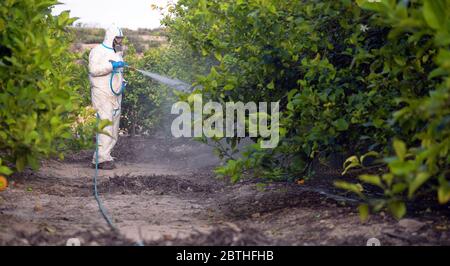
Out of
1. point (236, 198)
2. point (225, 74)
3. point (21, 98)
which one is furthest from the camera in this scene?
point (236, 198)

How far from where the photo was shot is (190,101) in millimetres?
5660

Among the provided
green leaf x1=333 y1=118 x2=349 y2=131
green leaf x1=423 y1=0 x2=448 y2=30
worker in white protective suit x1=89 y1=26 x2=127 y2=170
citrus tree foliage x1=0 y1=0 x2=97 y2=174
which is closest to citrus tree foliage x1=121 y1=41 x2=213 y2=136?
worker in white protective suit x1=89 y1=26 x2=127 y2=170

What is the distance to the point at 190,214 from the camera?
6.54 metres

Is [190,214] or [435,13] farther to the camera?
[190,214]

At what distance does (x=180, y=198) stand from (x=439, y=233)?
3.69 m

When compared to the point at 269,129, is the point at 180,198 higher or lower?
lower

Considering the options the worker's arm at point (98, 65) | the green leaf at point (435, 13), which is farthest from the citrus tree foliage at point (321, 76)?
the worker's arm at point (98, 65)

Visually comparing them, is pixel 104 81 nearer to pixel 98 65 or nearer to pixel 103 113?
pixel 98 65

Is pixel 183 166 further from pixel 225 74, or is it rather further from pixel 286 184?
pixel 225 74

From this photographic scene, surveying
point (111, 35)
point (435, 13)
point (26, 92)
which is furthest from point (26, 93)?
point (111, 35)

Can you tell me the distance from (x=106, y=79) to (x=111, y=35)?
71 cm

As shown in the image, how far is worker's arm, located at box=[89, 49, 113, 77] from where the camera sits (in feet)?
34.8

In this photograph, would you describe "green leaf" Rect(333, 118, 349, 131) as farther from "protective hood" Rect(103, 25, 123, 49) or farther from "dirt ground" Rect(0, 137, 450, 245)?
"protective hood" Rect(103, 25, 123, 49)
